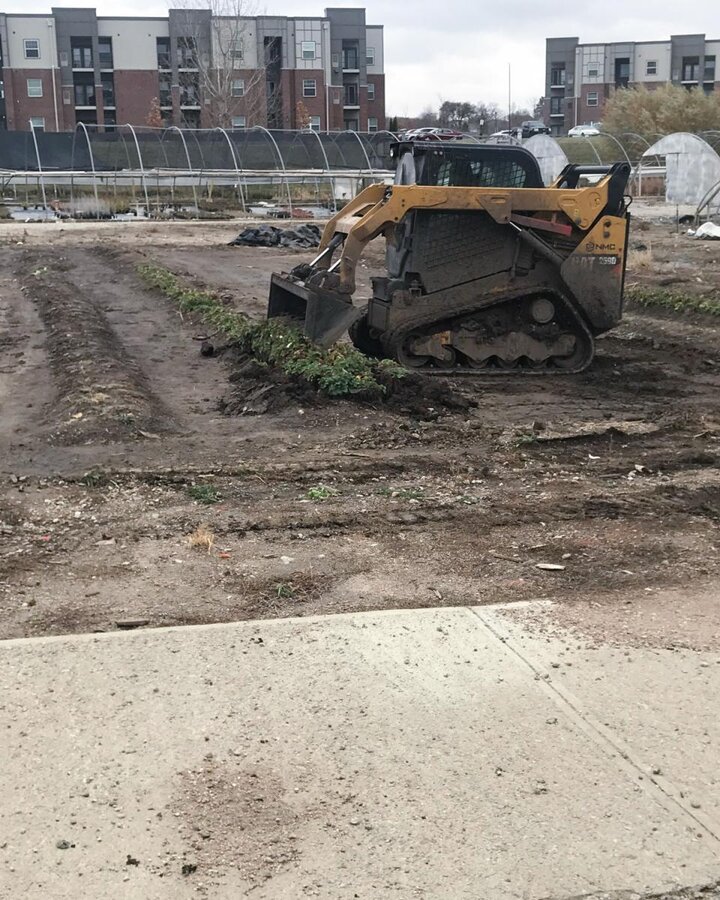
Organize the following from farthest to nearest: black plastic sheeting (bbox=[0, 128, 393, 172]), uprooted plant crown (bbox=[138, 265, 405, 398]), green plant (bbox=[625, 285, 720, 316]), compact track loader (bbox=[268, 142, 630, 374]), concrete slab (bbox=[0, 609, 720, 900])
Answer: black plastic sheeting (bbox=[0, 128, 393, 172]) → green plant (bbox=[625, 285, 720, 316]) → compact track loader (bbox=[268, 142, 630, 374]) → uprooted plant crown (bbox=[138, 265, 405, 398]) → concrete slab (bbox=[0, 609, 720, 900])

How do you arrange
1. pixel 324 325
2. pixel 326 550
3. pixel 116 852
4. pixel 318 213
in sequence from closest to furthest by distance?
pixel 116 852, pixel 326 550, pixel 324 325, pixel 318 213

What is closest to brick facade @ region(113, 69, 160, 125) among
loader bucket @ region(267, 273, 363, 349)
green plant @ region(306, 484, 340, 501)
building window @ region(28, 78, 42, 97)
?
building window @ region(28, 78, 42, 97)

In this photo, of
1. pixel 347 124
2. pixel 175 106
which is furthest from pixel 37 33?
pixel 347 124

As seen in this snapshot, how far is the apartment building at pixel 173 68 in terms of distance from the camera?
82938 millimetres

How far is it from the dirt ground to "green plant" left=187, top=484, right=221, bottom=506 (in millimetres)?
20

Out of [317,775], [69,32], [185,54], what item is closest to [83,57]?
[69,32]

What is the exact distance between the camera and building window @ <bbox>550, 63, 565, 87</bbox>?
364 ft

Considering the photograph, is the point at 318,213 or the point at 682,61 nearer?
the point at 318,213

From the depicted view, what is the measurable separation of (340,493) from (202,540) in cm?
132

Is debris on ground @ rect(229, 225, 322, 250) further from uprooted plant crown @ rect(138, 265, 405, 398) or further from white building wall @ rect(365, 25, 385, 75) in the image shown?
white building wall @ rect(365, 25, 385, 75)

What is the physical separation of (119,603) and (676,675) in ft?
8.81

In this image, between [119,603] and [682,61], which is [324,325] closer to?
[119,603]

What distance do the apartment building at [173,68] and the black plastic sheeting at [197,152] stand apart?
30557 mm

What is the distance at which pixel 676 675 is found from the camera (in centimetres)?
453
